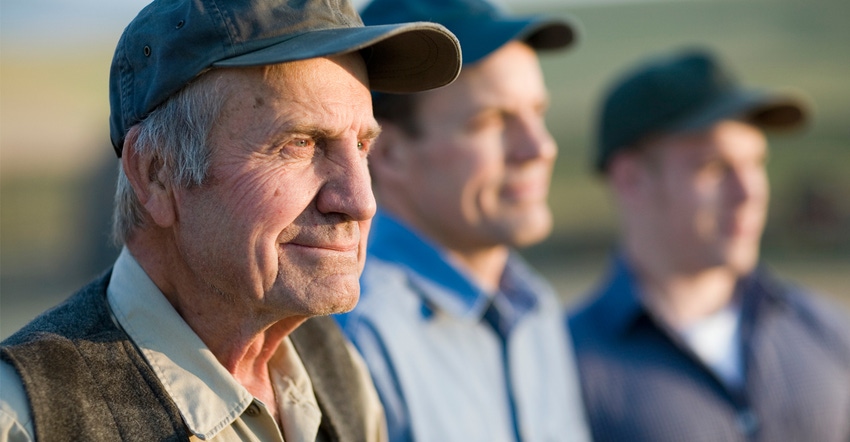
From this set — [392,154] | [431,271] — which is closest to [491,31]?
[392,154]

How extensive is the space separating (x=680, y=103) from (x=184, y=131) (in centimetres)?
296

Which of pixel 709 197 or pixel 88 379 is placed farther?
pixel 709 197

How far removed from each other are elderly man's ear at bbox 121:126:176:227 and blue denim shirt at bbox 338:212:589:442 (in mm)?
933

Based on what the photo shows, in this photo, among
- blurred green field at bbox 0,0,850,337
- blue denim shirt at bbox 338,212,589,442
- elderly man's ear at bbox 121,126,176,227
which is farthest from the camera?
blurred green field at bbox 0,0,850,337

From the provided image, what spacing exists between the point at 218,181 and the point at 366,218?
Result: 294mm

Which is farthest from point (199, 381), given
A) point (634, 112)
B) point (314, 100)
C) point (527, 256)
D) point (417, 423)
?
point (527, 256)

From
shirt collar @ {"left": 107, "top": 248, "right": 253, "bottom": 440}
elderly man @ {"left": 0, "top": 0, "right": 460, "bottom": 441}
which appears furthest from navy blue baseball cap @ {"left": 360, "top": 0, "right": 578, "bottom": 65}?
shirt collar @ {"left": 107, "top": 248, "right": 253, "bottom": 440}

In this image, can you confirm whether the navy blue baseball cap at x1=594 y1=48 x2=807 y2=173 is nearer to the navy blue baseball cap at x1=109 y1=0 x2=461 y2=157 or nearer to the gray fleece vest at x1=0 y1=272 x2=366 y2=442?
the navy blue baseball cap at x1=109 y1=0 x2=461 y2=157

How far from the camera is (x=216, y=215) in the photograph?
1.71 meters

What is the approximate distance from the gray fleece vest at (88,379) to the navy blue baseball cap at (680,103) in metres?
2.98

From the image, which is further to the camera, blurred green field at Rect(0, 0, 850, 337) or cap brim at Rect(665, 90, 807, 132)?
blurred green field at Rect(0, 0, 850, 337)

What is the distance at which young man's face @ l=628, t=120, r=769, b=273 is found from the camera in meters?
3.98

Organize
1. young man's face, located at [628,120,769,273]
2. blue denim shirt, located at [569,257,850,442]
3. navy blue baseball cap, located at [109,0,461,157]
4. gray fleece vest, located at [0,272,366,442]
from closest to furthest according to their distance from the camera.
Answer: gray fleece vest, located at [0,272,366,442] → navy blue baseball cap, located at [109,0,461,157] → blue denim shirt, located at [569,257,850,442] → young man's face, located at [628,120,769,273]

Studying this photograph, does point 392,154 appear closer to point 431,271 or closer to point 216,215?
point 431,271
